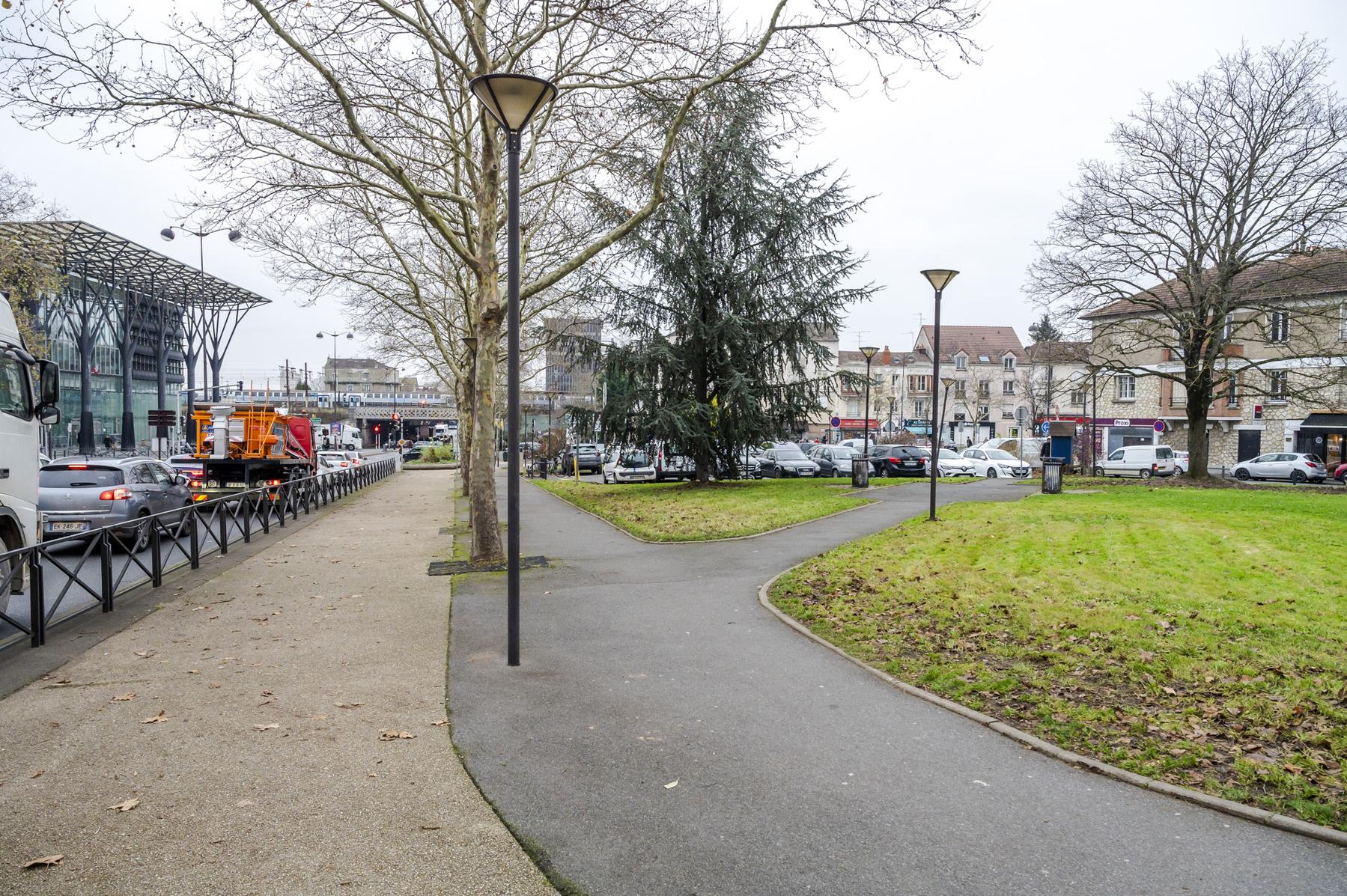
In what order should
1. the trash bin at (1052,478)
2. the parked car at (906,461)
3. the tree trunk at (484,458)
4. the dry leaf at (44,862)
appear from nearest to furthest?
the dry leaf at (44,862), the tree trunk at (484,458), the trash bin at (1052,478), the parked car at (906,461)

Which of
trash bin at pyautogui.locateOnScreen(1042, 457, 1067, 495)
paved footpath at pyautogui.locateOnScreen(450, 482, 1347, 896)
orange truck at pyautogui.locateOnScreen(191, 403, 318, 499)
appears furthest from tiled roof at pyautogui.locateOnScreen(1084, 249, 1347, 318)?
orange truck at pyautogui.locateOnScreen(191, 403, 318, 499)

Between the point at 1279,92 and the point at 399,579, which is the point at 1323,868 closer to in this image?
the point at 399,579

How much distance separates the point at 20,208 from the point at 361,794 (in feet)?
106

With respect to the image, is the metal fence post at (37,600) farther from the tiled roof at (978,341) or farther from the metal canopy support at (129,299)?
the tiled roof at (978,341)

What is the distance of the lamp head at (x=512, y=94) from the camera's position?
22.4 feet

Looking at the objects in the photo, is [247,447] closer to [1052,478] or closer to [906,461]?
[1052,478]

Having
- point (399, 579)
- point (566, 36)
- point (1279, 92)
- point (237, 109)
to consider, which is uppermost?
point (1279, 92)

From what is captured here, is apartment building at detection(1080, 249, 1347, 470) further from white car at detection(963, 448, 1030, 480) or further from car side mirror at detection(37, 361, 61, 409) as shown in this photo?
car side mirror at detection(37, 361, 61, 409)

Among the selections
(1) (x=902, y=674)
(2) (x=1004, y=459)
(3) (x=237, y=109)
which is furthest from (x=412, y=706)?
(2) (x=1004, y=459)

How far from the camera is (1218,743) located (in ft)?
17.1

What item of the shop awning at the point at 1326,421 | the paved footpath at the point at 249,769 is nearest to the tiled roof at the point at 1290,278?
the shop awning at the point at 1326,421

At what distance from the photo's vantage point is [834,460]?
1521 inches

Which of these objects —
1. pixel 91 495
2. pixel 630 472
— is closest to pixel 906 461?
pixel 630 472

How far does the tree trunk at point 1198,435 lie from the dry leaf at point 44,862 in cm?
2848
